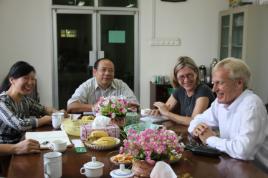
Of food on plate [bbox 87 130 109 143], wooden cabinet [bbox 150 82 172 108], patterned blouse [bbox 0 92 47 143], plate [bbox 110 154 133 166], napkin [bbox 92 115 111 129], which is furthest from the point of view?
wooden cabinet [bbox 150 82 172 108]

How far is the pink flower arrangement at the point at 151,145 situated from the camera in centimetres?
148

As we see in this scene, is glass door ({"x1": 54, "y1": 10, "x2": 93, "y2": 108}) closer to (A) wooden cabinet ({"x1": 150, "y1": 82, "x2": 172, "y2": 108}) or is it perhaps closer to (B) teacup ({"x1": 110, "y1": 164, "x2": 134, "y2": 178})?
(A) wooden cabinet ({"x1": 150, "y1": 82, "x2": 172, "y2": 108})

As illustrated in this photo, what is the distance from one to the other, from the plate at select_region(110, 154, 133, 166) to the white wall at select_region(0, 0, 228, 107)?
3.71 metres

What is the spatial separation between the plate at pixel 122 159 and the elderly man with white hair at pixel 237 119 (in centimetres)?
51

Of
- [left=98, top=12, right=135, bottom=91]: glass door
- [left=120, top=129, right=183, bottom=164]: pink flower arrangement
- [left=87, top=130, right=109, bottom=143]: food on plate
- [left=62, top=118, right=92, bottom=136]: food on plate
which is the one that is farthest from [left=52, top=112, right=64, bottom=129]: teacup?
[left=98, top=12, right=135, bottom=91]: glass door

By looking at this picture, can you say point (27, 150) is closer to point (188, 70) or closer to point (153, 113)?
point (153, 113)

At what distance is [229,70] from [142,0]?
12.7 feet

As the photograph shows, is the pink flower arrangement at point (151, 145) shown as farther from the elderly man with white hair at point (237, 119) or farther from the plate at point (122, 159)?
the elderly man with white hair at point (237, 119)

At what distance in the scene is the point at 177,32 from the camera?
19.1ft

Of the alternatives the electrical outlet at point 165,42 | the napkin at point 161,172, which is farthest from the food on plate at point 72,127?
the electrical outlet at point 165,42

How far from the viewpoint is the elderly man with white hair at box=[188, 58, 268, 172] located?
1.79 metres

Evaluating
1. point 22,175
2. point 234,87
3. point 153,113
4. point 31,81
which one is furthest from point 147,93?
point 22,175

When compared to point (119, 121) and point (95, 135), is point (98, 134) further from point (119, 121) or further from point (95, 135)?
point (119, 121)

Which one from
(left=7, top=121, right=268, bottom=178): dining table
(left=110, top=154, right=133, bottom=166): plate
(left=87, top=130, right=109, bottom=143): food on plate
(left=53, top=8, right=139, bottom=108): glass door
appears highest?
(left=53, top=8, right=139, bottom=108): glass door
